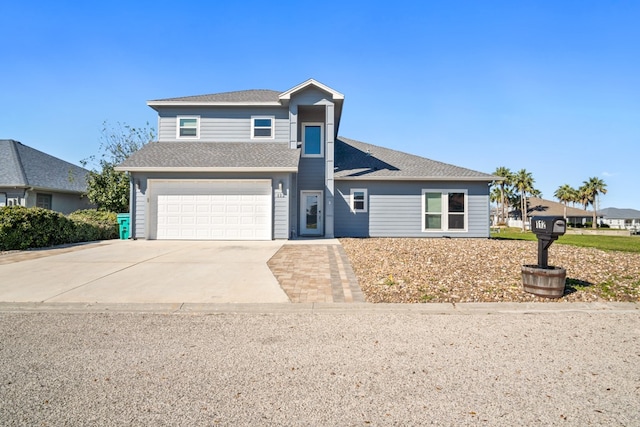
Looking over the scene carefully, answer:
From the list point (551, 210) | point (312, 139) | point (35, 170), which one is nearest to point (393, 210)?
point (312, 139)

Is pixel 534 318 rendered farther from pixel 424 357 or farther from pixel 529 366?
pixel 424 357

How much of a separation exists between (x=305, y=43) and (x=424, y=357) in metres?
11.7

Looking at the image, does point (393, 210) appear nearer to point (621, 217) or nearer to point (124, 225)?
point (124, 225)

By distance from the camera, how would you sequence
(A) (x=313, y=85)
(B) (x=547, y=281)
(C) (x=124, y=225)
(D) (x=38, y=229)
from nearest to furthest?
(B) (x=547, y=281) < (D) (x=38, y=229) < (C) (x=124, y=225) < (A) (x=313, y=85)

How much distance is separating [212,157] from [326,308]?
11.2 m

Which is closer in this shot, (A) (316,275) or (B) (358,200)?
(A) (316,275)

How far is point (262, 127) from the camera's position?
1611cm

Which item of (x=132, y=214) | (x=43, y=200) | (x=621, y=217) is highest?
(x=43, y=200)

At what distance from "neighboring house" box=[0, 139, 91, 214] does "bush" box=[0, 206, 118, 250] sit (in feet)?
22.6

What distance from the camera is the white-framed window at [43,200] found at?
18.9 meters

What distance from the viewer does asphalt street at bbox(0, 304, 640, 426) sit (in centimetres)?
238

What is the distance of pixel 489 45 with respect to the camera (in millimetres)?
12016

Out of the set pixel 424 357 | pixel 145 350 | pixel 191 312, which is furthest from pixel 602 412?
pixel 191 312

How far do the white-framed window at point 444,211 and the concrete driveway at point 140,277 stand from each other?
8.44 metres
